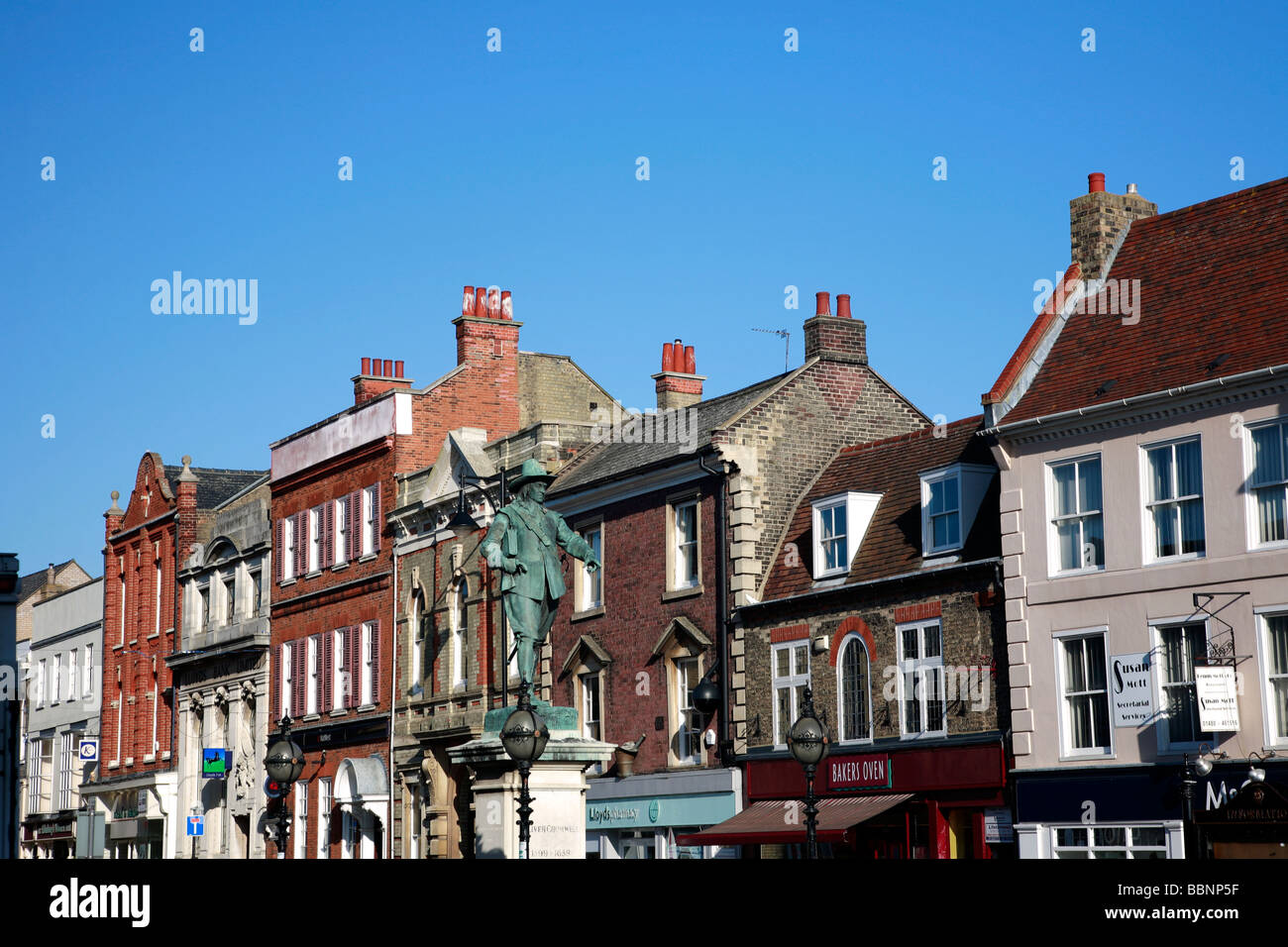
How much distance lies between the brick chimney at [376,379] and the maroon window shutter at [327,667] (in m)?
6.77

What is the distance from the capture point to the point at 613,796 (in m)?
36.4

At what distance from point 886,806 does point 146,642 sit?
35462mm

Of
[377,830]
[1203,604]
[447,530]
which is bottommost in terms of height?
[377,830]

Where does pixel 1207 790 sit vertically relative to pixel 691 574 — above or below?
below

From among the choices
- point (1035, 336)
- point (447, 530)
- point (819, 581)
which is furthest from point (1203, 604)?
point (447, 530)

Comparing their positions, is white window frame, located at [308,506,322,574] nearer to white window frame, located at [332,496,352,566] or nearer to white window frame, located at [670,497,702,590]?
white window frame, located at [332,496,352,566]

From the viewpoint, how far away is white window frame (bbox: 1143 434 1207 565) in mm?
25891

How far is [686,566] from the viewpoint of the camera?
3578cm

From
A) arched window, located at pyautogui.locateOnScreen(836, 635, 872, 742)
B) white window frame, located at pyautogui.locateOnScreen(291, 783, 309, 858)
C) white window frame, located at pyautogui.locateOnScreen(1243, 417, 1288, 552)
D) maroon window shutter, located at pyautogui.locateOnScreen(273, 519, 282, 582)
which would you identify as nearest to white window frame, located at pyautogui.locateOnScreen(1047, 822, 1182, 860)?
white window frame, located at pyautogui.locateOnScreen(1243, 417, 1288, 552)

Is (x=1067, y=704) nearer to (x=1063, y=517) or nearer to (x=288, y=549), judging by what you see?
(x=1063, y=517)

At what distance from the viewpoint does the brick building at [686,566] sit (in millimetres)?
34219

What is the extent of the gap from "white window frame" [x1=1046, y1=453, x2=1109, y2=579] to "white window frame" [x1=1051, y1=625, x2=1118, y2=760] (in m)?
0.97
